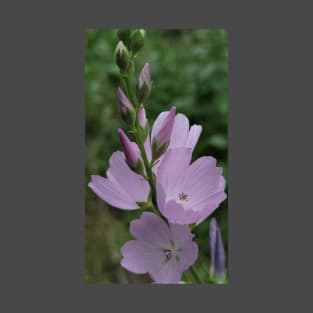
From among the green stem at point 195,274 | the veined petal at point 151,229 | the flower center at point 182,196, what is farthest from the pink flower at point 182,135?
the green stem at point 195,274

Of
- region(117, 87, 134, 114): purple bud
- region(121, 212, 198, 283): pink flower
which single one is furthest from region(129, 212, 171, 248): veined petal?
region(117, 87, 134, 114): purple bud

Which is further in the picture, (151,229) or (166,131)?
(151,229)

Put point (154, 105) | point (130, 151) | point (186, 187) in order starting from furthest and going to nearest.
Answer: point (154, 105), point (186, 187), point (130, 151)

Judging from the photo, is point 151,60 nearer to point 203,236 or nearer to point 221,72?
point 221,72

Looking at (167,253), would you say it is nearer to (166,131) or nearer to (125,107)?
(166,131)

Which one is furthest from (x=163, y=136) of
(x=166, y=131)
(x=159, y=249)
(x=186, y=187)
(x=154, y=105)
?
(x=154, y=105)

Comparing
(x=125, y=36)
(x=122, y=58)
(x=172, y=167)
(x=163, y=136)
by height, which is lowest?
(x=172, y=167)
